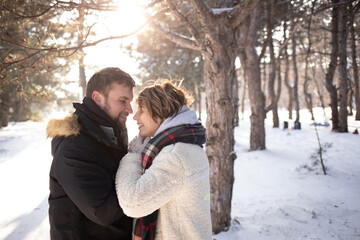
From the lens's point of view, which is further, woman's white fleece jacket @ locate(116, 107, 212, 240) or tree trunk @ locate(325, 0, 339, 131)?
tree trunk @ locate(325, 0, 339, 131)

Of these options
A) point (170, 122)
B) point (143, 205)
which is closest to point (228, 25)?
point (170, 122)

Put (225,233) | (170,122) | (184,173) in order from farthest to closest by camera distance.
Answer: (225,233), (170,122), (184,173)

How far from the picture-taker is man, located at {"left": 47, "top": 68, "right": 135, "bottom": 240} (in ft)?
4.51

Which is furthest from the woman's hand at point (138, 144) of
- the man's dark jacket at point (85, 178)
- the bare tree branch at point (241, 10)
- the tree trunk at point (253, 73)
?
the tree trunk at point (253, 73)

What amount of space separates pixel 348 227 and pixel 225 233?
7.45 feet

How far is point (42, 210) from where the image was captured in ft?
16.3

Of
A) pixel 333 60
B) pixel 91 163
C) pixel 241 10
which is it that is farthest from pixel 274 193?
pixel 333 60

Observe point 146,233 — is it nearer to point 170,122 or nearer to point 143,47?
point 170,122

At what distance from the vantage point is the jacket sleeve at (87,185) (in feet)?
4.42

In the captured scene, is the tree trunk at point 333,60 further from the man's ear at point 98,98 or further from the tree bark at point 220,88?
the man's ear at point 98,98

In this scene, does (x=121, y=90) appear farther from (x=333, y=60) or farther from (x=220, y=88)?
(x=333, y=60)

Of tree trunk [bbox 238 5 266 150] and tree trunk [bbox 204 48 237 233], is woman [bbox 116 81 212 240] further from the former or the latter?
tree trunk [bbox 238 5 266 150]

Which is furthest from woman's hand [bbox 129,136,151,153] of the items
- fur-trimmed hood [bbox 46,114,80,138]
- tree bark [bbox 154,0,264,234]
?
tree bark [bbox 154,0,264,234]

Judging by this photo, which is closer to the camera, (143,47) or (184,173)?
(184,173)
